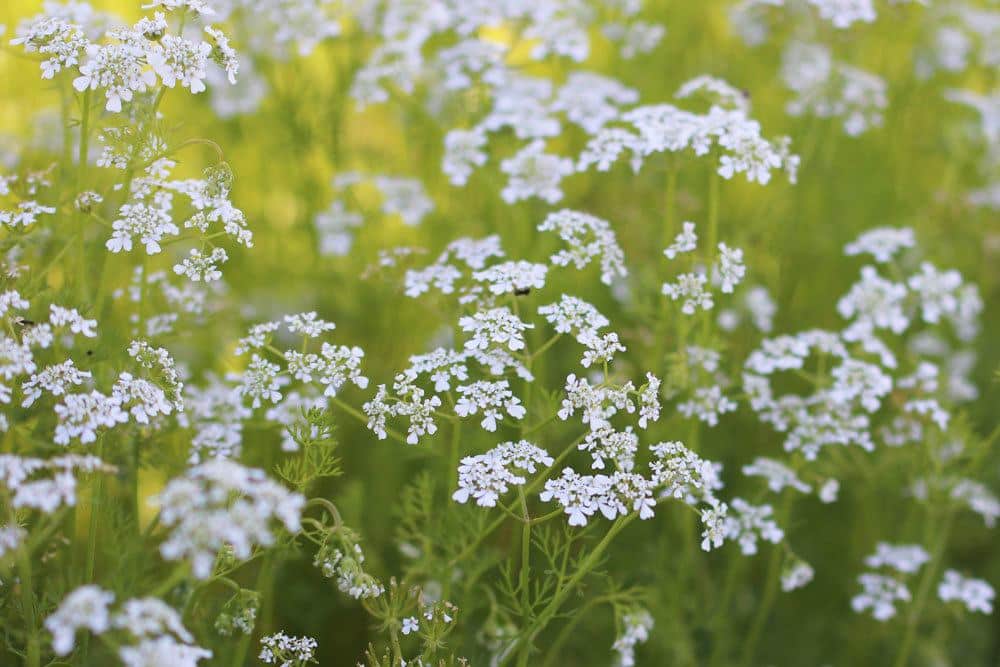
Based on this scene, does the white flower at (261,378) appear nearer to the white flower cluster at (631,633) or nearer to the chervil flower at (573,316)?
the chervil flower at (573,316)

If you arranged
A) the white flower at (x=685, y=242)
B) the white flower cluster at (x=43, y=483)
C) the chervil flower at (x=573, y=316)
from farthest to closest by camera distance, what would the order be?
the white flower at (x=685, y=242)
the chervil flower at (x=573, y=316)
the white flower cluster at (x=43, y=483)

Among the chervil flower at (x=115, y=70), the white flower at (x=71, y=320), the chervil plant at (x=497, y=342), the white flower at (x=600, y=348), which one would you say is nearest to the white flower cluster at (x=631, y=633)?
the chervil plant at (x=497, y=342)

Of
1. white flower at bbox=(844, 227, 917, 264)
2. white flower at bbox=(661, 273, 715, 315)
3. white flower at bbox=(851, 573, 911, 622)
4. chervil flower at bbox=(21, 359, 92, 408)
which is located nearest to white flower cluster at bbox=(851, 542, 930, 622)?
white flower at bbox=(851, 573, 911, 622)

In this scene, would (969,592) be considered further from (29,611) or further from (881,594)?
(29,611)

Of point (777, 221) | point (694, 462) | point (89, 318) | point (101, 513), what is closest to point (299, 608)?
point (101, 513)

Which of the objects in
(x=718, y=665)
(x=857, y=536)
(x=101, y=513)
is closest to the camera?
(x=101, y=513)

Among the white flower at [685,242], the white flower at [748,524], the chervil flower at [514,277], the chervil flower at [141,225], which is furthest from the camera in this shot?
the white flower at [748,524]

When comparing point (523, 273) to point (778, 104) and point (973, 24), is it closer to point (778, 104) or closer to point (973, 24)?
point (778, 104)

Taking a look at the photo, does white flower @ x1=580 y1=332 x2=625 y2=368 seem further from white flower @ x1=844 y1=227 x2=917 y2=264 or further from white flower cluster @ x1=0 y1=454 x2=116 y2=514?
white flower @ x1=844 y1=227 x2=917 y2=264
